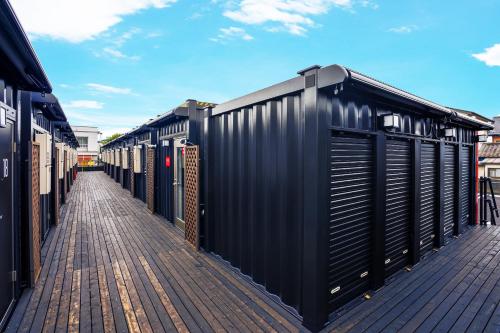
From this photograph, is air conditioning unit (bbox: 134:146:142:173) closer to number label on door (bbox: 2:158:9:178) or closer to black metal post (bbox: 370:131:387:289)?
number label on door (bbox: 2:158:9:178)

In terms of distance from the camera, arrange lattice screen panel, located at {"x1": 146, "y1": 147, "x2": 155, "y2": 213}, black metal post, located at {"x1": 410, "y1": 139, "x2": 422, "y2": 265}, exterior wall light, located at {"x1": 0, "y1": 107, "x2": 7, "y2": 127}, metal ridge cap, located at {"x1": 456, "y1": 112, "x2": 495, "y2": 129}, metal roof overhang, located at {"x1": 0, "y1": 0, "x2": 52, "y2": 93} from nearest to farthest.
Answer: metal roof overhang, located at {"x1": 0, "y1": 0, "x2": 52, "y2": 93} → exterior wall light, located at {"x1": 0, "y1": 107, "x2": 7, "y2": 127} → black metal post, located at {"x1": 410, "y1": 139, "x2": 422, "y2": 265} → metal ridge cap, located at {"x1": 456, "y1": 112, "x2": 495, "y2": 129} → lattice screen panel, located at {"x1": 146, "y1": 147, "x2": 155, "y2": 213}

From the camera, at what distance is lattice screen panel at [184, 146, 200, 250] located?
15.7 feet

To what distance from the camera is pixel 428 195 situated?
15.1 feet

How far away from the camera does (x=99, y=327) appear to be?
2.50 m

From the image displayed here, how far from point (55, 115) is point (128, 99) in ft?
141

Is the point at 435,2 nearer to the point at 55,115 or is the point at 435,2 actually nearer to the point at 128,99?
the point at 55,115

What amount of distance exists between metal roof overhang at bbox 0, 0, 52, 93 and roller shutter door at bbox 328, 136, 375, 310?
9.29 feet

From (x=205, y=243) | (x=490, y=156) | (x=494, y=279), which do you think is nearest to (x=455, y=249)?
(x=494, y=279)

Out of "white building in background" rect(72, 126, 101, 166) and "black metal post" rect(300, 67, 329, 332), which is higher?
"white building in background" rect(72, 126, 101, 166)

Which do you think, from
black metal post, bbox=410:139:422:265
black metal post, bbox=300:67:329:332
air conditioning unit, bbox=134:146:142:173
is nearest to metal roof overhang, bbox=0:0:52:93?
black metal post, bbox=300:67:329:332

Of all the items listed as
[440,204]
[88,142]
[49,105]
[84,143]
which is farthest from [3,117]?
[84,143]

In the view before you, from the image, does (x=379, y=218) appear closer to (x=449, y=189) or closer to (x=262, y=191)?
(x=262, y=191)

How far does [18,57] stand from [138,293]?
2.86 meters

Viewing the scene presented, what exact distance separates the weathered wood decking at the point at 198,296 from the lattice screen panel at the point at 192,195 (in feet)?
0.98
